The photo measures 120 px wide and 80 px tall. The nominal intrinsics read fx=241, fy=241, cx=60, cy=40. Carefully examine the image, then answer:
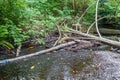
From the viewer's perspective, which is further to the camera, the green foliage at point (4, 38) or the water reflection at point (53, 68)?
the green foliage at point (4, 38)

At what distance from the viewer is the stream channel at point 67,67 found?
604 cm

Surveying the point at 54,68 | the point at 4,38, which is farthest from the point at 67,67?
the point at 4,38

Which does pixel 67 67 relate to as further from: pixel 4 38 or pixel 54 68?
pixel 4 38

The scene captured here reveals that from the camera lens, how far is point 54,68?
6.65 meters

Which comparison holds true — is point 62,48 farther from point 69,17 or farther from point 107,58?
point 69,17

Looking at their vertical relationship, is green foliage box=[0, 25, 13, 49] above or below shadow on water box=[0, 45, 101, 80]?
above

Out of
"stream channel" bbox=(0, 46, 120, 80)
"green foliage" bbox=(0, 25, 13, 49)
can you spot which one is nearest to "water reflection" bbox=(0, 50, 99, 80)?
"stream channel" bbox=(0, 46, 120, 80)

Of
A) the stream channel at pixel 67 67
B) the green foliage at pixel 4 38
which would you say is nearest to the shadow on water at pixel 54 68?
the stream channel at pixel 67 67

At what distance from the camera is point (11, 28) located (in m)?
8.34

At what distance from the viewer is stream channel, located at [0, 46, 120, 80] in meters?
6.04

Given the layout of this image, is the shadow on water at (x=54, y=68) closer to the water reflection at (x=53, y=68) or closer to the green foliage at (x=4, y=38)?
the water reflection at (x=53, y=68)

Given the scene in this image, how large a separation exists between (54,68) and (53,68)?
0.03 m

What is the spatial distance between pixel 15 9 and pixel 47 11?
3228mm

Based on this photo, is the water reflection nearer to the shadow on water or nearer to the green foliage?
the shadow on water
